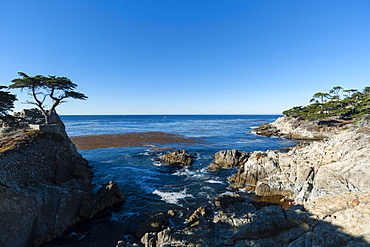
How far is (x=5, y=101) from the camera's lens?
21156mm

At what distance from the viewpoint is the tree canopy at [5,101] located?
21.0 meters

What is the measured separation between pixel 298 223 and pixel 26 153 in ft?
88.2

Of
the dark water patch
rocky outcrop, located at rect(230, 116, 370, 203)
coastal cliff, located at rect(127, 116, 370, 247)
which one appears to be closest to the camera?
coastal cliff, located at rect(127, 116, 370, 247)

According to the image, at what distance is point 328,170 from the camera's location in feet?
55.5

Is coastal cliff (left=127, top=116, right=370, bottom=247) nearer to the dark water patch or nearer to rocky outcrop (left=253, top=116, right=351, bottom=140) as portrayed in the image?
the dark water patch

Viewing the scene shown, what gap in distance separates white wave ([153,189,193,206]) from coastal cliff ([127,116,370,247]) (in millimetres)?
4330

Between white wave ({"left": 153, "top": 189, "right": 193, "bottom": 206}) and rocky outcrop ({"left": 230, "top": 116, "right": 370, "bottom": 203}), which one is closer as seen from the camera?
rocky outcrop ({"left": 230, "top": 116, "right": 370, "bottom": 203})

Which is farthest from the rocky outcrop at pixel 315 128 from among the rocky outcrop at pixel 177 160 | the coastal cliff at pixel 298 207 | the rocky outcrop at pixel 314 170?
the rocky outcrop at pixel 177 160

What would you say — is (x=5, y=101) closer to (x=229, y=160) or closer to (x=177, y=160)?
(x=177, y=160)

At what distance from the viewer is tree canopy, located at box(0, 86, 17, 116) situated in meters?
21.0

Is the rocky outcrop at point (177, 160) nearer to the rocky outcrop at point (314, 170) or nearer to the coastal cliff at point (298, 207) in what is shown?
the rocky outcrop at point (314, 170)

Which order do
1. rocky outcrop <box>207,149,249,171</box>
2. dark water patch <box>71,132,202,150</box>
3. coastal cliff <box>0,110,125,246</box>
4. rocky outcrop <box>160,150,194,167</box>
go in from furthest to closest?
dark water patch <box>71,132,202,150</box>
rocky outcrop <box>160,150,194,167</box>
rocky outcrop <box>207,149,249,171</box>
coastal cliff <box>0,110,125,246</box>

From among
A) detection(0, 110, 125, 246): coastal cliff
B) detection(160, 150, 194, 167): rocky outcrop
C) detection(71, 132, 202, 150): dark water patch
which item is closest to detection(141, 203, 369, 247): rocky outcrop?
detection(0, 110, 125, 246): coastal cliff

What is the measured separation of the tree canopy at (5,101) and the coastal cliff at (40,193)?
3.32m
